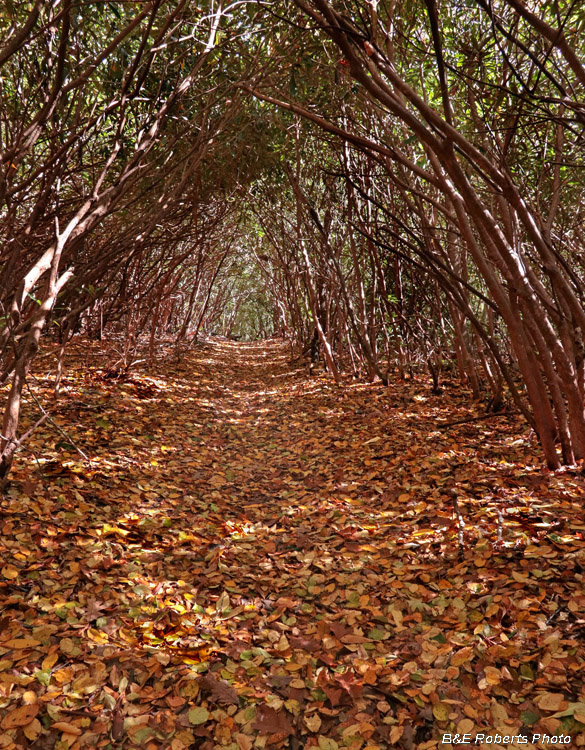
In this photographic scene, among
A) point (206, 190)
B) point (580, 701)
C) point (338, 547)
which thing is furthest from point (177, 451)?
point (206, 190)

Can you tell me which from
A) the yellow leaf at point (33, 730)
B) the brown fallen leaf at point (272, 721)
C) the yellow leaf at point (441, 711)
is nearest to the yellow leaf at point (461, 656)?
the yellow leaf at point (441, 711)

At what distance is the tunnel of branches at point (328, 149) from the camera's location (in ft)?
10.5

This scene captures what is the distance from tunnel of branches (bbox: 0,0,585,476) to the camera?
3199mm

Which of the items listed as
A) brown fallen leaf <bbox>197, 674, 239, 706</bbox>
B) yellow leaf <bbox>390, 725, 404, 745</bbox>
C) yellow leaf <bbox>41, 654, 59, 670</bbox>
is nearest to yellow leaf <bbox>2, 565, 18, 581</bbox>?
yellow leaf <bbox>41, 654, 59, 670</bbox>

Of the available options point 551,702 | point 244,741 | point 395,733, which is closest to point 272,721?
point 244,741

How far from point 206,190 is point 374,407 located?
4.62 metres

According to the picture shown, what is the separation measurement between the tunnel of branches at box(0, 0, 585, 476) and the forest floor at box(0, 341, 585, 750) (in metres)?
0.76

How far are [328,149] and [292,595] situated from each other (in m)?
7.71

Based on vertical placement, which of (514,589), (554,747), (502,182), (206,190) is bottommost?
(554,747)

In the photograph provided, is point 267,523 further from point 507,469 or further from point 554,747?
point 554,747

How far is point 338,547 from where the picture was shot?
3.45 m

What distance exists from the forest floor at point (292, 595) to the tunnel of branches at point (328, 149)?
0.76 metres

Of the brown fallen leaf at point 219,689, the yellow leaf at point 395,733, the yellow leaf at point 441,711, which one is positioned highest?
the yellow leaf at point 441,711

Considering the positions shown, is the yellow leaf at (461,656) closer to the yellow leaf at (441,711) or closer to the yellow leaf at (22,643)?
the yellow leaf at (441,711)
